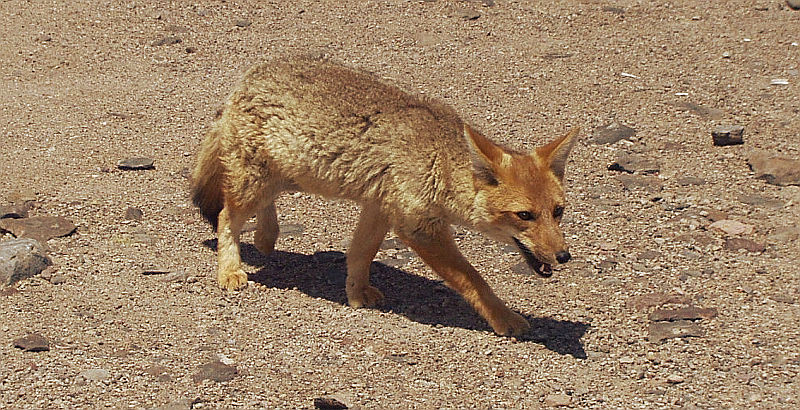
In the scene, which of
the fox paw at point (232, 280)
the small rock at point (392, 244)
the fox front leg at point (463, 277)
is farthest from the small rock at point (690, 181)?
the fox paw at point (232, 280)

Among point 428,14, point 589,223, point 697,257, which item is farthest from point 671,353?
point 428,14

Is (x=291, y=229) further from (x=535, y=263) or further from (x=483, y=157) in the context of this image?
(x=535, y=263)

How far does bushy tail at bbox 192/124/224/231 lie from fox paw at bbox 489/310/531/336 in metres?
2.30

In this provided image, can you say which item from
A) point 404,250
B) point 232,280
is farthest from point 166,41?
point 232,280

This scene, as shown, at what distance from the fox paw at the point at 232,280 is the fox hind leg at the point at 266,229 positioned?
49 cm

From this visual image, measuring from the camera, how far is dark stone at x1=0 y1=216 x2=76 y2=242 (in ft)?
26.8

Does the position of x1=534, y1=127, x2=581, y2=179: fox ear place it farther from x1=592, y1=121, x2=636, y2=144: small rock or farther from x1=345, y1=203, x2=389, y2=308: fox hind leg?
x1=592, y1=121, x2=636, y2=144: small rock

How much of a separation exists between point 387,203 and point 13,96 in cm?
547

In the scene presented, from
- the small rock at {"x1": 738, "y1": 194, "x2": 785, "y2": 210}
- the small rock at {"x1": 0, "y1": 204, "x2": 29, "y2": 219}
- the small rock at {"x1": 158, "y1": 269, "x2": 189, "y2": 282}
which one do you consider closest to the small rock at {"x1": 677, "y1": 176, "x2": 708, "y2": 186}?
the small rock at {"x1": 738, "y1": 194, "x2": 785, "y2": 210}

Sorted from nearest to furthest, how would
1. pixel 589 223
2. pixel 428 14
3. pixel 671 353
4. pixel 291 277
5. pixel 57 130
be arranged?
pixel 671 353
pixel 291 277
pixel 589 223
pixel 57 130
pixel 428 14

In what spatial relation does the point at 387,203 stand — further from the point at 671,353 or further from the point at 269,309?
the point at 671,353

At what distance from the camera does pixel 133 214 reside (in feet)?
28.2

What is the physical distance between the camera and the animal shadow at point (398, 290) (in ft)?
23.0

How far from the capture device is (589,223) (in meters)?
8.48
